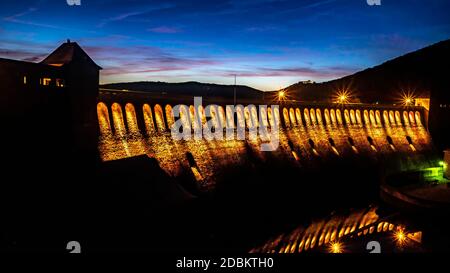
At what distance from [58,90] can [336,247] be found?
706 inches

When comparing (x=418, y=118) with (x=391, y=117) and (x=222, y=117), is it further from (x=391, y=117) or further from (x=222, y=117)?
(x=222, y=117)

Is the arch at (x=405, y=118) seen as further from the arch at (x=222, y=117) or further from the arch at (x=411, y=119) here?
the arch at (x=222, y=117)

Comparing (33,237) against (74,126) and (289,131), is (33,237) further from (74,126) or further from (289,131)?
(289,131)

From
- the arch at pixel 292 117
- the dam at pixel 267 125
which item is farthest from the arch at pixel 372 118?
the arch at pixel 292 117

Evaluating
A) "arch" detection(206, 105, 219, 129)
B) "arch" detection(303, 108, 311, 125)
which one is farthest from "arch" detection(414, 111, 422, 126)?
"arch" detection(206, 105, 219, 129)

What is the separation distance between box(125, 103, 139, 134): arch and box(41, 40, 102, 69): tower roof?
13.0ft

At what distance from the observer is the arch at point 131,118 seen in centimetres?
2326

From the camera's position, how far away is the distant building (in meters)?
17.3

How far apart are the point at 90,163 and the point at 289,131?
1956cm

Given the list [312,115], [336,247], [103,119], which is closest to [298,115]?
[312,115]

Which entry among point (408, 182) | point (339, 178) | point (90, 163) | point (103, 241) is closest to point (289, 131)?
point (339, 178)

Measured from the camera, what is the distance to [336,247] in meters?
21.0

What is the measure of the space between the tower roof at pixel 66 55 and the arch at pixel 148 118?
5081mm

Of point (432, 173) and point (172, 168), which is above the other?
point (172, 168)
